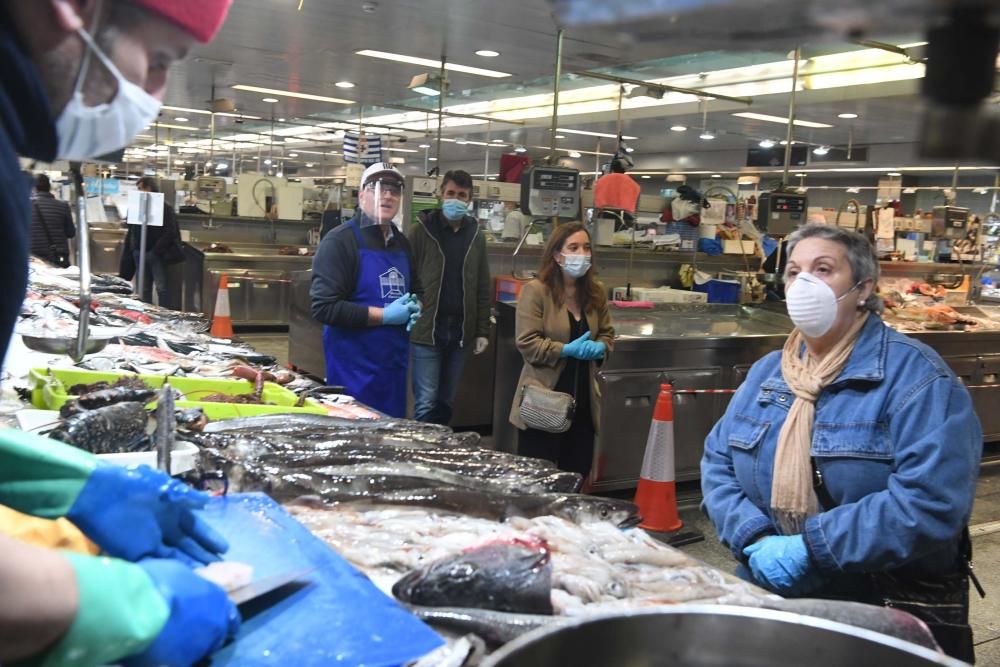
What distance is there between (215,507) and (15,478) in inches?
20.0

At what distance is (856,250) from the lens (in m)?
2.57

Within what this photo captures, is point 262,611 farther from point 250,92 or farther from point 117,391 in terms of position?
point 250,92

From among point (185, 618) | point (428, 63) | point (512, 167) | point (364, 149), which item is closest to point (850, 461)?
point (185, 618)

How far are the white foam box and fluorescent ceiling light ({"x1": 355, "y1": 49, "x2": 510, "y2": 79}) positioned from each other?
4187mm

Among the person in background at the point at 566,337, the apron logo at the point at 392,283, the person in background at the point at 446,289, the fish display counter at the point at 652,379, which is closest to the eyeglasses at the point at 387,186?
the apron logo at the point at 392,283

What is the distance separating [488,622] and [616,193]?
5.66 metres

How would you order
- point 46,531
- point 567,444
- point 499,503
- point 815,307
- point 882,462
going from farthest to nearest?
point 567,444 < point 815,307 < point 882,462 < point 499,503 < point 46,531

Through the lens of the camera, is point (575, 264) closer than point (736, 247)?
Yes

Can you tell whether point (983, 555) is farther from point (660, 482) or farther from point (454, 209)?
point (454, 209)

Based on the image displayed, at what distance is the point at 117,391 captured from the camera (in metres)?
2.45

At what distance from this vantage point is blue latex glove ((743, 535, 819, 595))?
227cm

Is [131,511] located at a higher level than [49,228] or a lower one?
lower

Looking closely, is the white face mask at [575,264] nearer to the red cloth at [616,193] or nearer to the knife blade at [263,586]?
the red cloth at [616,193]

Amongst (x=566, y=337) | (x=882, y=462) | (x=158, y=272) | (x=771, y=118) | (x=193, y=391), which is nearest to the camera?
(x=882, y=462)
